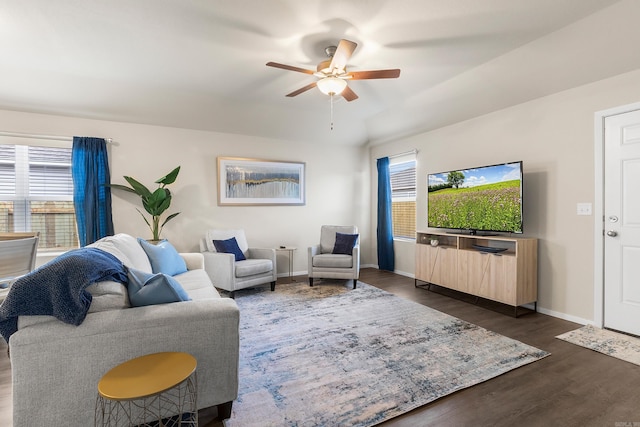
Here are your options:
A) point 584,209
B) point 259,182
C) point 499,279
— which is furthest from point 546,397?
point 259,182

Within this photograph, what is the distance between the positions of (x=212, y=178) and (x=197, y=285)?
2.36m

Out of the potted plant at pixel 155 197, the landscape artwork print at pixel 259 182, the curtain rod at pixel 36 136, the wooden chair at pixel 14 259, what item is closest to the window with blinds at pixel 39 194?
the curtain rod at pixel 36 136

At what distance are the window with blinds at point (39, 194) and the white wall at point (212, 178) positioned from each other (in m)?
0.31

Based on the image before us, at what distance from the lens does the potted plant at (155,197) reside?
13.1 ft

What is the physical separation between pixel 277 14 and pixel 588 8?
2.40m

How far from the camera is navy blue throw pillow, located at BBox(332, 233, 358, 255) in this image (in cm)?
463

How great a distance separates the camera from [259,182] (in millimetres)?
5074

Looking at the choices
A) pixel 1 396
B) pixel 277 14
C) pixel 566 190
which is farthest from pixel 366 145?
pixel 1 396

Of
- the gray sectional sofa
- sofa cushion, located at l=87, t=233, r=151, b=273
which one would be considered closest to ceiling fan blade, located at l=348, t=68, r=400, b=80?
the gray sectional sofa

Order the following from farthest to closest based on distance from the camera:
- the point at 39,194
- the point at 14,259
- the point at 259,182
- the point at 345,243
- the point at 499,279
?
the point at 259,182 < the point at 345,243 < the point at 39,194 < the point at 499,279 < the point at 14,259

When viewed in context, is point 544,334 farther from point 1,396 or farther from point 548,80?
point 1,396

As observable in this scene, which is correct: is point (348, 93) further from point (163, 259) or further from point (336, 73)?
point (163, 259)

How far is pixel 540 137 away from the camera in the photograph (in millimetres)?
3363

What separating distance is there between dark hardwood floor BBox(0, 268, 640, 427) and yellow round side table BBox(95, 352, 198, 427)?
26 centimetres
